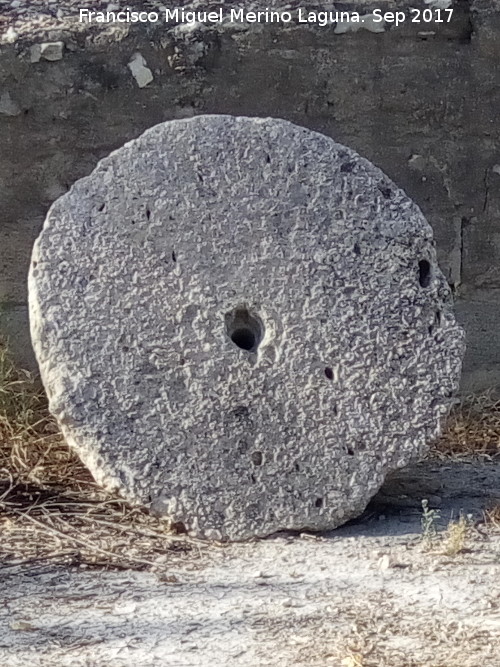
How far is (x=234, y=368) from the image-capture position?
105 inches

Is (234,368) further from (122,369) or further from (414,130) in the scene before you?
(414,130)

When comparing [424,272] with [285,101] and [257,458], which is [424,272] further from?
[285,101]

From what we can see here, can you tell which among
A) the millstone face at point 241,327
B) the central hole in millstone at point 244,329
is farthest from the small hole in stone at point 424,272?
the central hole in millstone at point 244,329

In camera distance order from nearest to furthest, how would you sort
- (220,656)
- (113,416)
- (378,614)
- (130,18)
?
(220,656)
(378,614)
(113,416)
(130,18)

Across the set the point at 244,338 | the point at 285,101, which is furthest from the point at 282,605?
the point at 285,101

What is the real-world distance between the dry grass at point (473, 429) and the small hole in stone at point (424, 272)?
729 millimetres

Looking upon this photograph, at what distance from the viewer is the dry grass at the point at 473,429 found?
338 centimetres

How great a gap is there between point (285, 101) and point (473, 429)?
1142mm

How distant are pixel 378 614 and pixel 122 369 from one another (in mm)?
823

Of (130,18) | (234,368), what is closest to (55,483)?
(234,368)

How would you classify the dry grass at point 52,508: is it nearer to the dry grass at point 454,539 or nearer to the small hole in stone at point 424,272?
the dry grass at point 454,539

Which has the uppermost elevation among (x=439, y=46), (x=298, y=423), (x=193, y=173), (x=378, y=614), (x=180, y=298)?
(x=439, y=46)

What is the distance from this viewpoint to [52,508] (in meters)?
2.82

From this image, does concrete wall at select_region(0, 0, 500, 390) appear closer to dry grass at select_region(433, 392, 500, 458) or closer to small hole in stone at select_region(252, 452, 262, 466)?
dry grass at select_region(433, 392, 500, 458)
